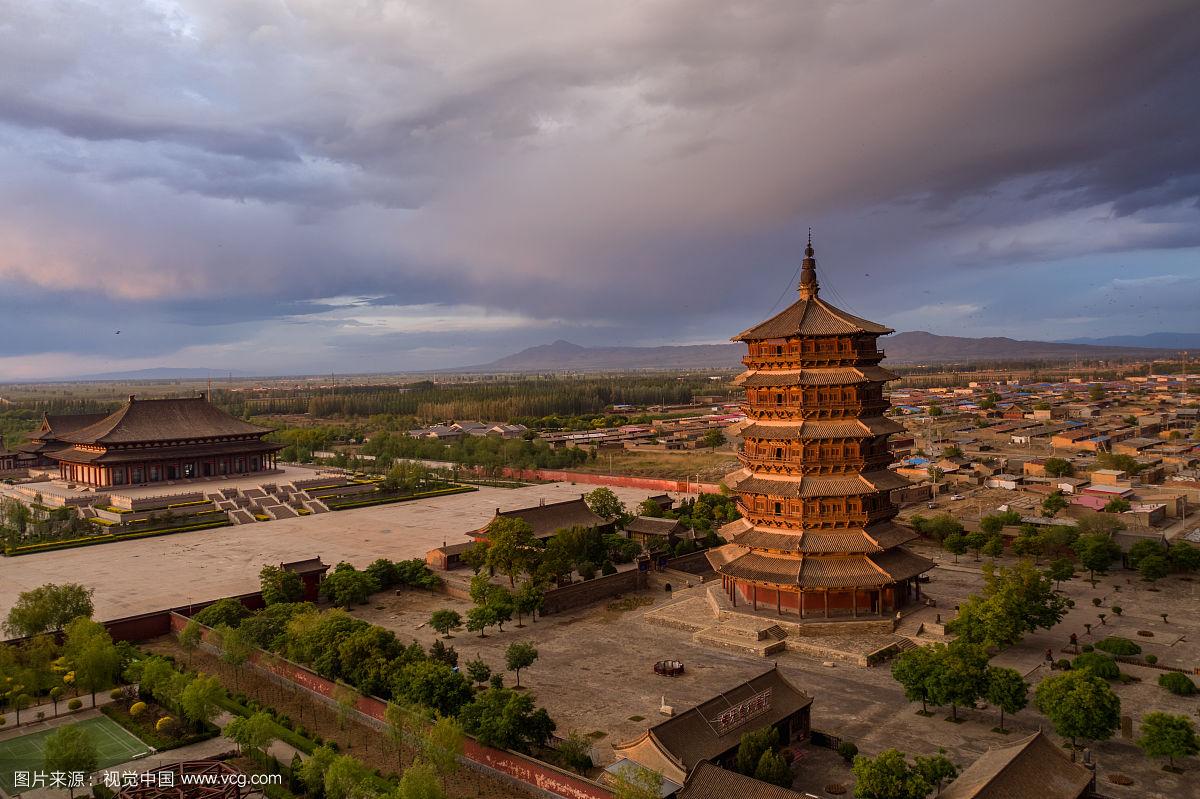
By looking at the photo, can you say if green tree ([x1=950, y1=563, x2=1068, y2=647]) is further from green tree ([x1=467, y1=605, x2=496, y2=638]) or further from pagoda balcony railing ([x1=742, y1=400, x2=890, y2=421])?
green tree ([x1=467, y1=605, x2=496, y2=638])

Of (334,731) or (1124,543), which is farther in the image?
(1124,543)

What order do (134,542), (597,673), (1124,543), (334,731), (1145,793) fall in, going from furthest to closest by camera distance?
1. (134,542)
2. (1124,543)
3. (597,673)
4. (334,731)
5. (1145,793)

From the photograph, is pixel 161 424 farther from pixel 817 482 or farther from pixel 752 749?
pixel 752 749

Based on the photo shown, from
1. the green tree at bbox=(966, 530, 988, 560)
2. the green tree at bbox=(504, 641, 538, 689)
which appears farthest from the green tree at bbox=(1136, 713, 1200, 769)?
the green tree at bbox=(966, 530, 988, 560)

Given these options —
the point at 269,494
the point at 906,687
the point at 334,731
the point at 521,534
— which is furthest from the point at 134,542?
the point at 906,687

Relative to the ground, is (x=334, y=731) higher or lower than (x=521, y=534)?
lower

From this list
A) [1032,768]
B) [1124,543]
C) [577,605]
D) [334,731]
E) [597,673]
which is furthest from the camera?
[1124,543]

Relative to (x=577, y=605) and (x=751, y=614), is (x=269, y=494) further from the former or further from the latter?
(x=751, y=614)
